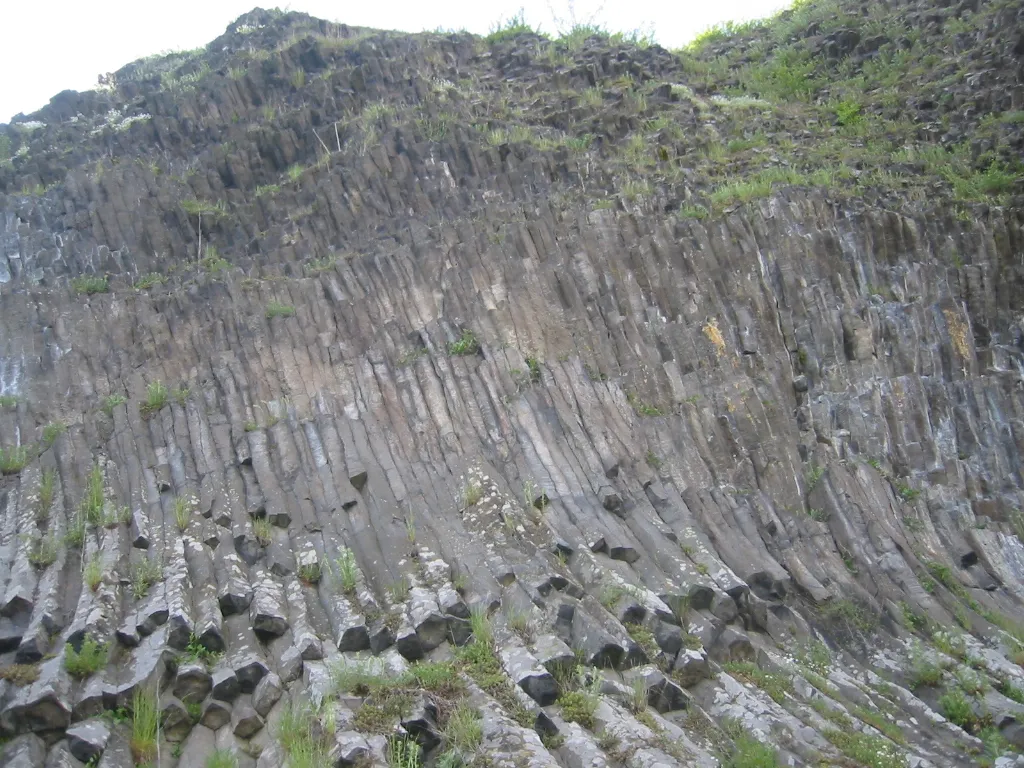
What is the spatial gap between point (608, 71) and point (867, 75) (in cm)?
749

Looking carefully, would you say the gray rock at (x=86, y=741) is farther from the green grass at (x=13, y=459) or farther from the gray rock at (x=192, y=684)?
the green grass at (x=13, y=459)

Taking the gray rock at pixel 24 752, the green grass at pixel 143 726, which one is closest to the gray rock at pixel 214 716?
the green grass at pixel 143 726

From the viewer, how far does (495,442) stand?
14.9m

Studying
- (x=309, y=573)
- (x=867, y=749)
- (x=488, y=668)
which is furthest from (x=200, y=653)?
(x=867, y=749)

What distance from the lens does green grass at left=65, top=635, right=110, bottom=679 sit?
1044 cm

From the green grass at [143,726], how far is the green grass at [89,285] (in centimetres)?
967

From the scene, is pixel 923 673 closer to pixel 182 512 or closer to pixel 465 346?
pixel 465 346

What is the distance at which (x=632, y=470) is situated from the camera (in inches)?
589

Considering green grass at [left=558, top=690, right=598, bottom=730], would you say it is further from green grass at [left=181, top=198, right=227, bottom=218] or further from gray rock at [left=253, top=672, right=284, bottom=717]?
green grass at [left=181, top=198, right=227, bottom=218]

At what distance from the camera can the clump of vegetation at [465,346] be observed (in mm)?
16219

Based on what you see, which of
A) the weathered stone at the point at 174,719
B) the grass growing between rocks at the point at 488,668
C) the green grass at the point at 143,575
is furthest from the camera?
the green grass at the point at 143,575

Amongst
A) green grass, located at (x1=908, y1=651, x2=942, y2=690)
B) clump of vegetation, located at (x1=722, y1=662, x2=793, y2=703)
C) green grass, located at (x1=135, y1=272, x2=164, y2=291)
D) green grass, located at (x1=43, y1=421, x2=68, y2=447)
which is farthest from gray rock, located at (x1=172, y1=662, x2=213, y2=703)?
green grass, located at (x1=135, y1=272, x2=164, y2=291)

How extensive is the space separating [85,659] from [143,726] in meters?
1.05

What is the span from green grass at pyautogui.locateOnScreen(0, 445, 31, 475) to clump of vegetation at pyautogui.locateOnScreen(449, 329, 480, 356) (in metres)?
6.24
